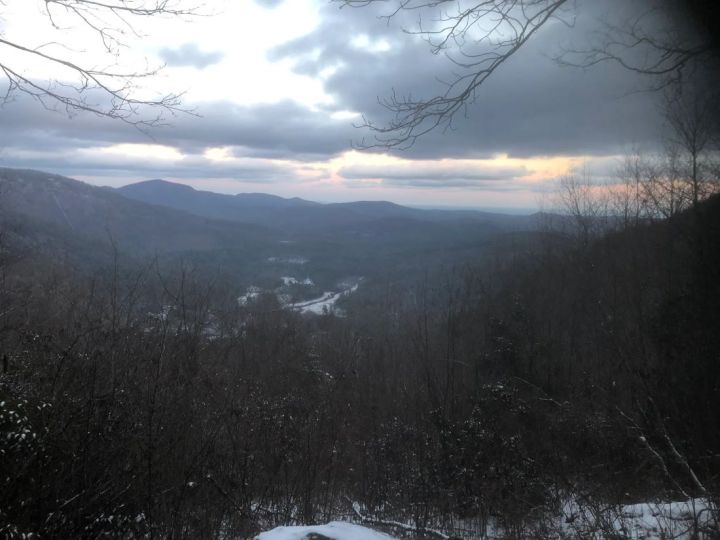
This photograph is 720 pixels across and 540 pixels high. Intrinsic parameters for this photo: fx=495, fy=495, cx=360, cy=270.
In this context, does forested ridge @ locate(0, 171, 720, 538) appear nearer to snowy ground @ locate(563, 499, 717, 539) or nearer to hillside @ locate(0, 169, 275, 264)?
snowy ground @ locate(563, 499, 717, 539)

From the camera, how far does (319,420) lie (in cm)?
707

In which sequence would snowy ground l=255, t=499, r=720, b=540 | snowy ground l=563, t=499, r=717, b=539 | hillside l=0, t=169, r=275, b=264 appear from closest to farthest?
snowy ground l=255, t=499, r=720, b=540, snowy ground l=563, t=499, r=717, b=539, hillside l=0, t=169, r=275, b=264

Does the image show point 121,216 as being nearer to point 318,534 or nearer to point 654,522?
point 318,534

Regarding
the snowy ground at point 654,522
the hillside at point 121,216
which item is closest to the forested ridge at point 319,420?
the snowy ground at point 654,522

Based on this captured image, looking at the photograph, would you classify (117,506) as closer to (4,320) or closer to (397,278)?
(4,320)

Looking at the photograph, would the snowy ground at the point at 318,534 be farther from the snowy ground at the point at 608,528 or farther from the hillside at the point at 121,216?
the hillside at the point at 121,216

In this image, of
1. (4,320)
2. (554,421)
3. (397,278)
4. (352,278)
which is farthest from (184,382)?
(352,278)

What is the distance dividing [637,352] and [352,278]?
307ft

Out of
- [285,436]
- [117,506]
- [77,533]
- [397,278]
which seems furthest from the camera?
[397,278]

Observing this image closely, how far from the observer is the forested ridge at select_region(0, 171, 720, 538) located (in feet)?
11.9

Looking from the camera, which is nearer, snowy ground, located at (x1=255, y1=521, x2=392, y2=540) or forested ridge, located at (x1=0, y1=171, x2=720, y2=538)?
snowy ground, located at (x1=255, y1=521, x2=392, y2=540)

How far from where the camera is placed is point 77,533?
10.6 ft

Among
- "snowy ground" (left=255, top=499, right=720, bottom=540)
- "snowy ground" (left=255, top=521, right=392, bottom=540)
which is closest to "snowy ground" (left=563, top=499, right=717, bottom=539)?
"snowy ground" (left=255, top=499, right=720, bottom=540)

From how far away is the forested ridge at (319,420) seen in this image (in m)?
3.61
